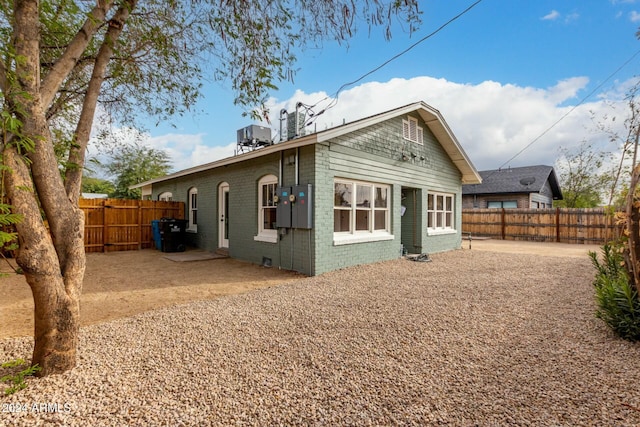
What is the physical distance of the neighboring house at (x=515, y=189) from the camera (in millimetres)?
19562

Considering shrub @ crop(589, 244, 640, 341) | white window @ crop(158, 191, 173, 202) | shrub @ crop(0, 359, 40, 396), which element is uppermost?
white window @ crop(158, 191, 173, 202)

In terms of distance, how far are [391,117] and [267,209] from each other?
4.50m

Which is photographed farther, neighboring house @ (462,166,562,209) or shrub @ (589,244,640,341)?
neighboring house @ (462,166,562,209)

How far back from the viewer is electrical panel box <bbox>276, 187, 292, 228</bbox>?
23.3 feet

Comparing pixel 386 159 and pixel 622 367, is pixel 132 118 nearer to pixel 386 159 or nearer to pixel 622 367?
pixel 386 159

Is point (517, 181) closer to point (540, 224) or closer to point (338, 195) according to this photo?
point (540, 224)

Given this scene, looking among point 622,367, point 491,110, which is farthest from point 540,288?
point 491,110

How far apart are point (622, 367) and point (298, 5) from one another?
5.36 meters

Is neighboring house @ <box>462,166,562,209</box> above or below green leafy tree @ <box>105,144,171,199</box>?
below

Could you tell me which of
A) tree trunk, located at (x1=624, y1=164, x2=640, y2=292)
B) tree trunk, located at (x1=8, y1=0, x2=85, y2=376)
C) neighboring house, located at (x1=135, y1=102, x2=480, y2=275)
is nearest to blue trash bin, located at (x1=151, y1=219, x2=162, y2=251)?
neighboring house, located at (x1=135, y1=102, x2=480, y2=275)

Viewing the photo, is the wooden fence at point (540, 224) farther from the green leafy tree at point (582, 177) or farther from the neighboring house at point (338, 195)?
the green leafy tree at point (582, 177)

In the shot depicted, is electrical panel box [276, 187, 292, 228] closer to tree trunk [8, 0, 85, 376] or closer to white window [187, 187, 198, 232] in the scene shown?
tree trunk [8, 0, 85, 376]

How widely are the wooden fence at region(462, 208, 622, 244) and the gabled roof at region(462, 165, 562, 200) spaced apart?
437cm

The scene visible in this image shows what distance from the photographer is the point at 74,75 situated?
183 inches
